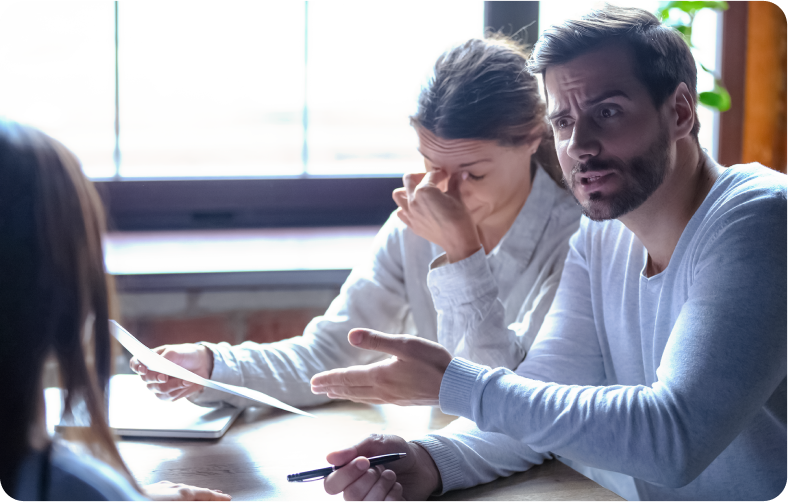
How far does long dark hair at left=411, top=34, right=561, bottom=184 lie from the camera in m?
1.20

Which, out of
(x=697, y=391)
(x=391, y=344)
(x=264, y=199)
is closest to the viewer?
(x=697, y=391)

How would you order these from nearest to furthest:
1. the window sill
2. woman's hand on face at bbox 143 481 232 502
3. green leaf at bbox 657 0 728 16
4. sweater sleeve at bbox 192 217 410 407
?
woman's hand on face at bbox 143 481 232 502
sweater sleeve at bbox 192 217 410 407
the window sill
green leaf at bbox 657 0 728 16

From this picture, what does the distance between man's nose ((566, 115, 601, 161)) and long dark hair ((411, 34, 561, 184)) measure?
0.33 meters

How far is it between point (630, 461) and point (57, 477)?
56cm

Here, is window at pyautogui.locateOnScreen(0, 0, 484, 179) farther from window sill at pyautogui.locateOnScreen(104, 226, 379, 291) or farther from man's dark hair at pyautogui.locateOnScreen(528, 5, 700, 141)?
man's dark hair at pyautogui.locateOnScreen(528, 5, 700, 141)

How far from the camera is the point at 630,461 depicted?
2.32 feet

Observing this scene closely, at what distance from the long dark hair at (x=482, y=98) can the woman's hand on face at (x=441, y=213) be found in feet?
0.32

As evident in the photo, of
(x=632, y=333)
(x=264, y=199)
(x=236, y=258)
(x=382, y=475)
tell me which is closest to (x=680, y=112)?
(x=632, y=333)

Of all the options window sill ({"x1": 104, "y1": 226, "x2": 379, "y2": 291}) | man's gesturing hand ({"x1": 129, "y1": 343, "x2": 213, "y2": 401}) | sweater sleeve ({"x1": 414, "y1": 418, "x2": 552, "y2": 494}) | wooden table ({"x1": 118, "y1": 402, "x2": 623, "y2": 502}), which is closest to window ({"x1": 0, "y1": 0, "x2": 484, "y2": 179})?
window sill ({"x1": 104, "y1": 226, "x2": 379, "y2": 291})

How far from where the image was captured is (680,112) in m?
0.90

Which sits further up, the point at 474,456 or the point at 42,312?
the point at 42,312

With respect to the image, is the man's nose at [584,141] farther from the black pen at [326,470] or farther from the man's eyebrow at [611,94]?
the black pen at [326,470]

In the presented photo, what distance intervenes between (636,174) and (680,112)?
0.11 m

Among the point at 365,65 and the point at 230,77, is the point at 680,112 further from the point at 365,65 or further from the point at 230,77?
the point at 230,77
